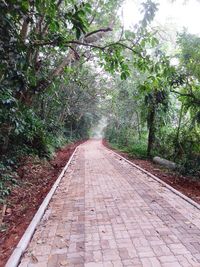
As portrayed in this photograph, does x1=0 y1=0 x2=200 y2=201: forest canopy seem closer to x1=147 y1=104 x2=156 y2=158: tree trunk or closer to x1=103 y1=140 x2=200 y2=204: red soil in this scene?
x1=147 y1=104 x2=156 y2=158: tree trunk

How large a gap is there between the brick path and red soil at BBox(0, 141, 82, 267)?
1.31ft

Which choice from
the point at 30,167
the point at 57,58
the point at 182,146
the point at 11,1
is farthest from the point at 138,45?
the point at 57,58

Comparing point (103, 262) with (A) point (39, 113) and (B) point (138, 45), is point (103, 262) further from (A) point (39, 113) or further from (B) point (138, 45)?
(A) point (39, 113)

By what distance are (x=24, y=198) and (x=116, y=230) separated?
3.41 m

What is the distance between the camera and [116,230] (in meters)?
4.89

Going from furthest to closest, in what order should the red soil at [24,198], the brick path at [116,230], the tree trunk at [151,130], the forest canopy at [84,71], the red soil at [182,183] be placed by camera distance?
the tree trunk at [151,130] < the red soil at [182,183] < the forest canopy at [84,71] < the red soil at [24,198] < the brick path at [116,230]

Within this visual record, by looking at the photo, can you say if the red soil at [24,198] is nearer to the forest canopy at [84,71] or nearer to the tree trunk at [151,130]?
the forest canopy at [84,71]

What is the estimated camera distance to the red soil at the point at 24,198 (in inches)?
194

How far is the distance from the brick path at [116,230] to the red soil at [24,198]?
400 millimetres

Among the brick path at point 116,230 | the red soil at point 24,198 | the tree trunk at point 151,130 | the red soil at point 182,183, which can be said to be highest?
the tree trunk at point 151,130

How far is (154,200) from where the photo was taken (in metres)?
6.78

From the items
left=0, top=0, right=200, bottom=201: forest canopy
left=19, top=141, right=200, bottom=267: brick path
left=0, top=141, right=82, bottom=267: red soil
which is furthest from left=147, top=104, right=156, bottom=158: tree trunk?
left=19, top=141, right=200, bottom=267: brick path

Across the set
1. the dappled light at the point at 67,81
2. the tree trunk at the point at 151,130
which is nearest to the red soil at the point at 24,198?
the dappled light at the point at 67,81

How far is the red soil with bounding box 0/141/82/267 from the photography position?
4.92m
